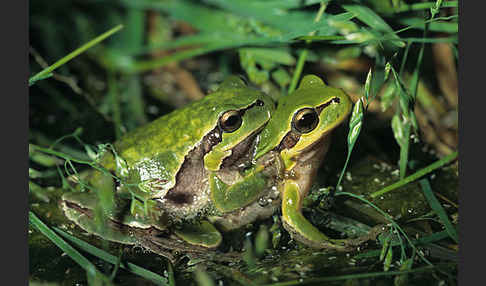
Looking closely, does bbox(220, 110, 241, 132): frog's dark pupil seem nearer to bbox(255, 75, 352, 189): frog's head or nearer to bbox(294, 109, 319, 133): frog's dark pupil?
bbox(255, 75, 352, 189): frog's head

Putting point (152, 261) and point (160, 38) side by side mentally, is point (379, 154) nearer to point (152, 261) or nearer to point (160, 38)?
point (152, 261)

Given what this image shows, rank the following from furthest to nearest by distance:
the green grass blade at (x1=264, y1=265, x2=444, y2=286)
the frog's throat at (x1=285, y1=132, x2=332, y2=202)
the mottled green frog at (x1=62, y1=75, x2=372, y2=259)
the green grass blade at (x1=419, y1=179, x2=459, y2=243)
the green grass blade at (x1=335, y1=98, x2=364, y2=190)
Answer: the frog's throat at (x1=285, y1=132, x2=332, y2=202), the mottled green frog at (x1=62, y1=75, x2=372, y2=259), the green grass blade at (x1=419, y1=179, x2=459, y2=243), the green grass blade at (x1=335, y1=98, x2=364, y2=190), the green grass blade at (x1=264, y1=265, x2=444, y2=286)

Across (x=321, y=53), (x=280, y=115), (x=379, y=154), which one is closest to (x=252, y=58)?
(x=321, y=53)

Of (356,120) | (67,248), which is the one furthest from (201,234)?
(356,120)

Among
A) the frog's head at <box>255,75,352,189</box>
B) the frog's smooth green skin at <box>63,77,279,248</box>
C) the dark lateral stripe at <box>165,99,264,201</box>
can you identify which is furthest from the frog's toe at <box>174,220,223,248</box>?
the frog's head at <box>255,75,352,189</box>

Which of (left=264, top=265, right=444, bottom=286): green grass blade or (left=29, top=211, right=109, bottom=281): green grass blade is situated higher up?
(left=29, top=211, right=109, bottom=281): green grass blade

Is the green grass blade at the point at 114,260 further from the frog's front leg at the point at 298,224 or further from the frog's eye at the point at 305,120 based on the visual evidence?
the frog's eye at the point at 305,120

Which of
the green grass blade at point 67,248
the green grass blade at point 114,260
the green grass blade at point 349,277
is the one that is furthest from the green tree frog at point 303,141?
the green grass blade at point 67,248
